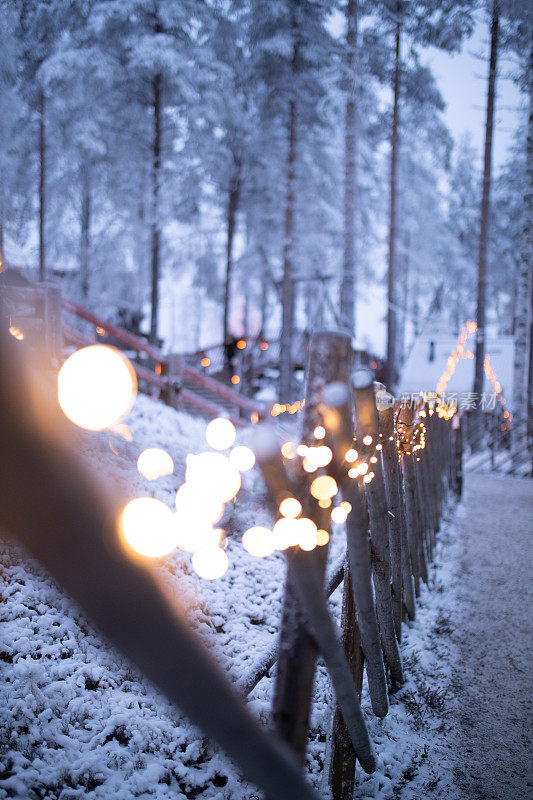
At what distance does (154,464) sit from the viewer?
5.89 meters

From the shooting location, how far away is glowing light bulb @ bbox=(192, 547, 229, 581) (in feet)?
14.4

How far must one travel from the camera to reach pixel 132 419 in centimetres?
727

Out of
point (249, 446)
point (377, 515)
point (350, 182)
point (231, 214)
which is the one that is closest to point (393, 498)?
point (377, 515)

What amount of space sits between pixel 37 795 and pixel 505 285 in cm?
3487

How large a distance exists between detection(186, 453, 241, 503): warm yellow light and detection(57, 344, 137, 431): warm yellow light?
1.36 metres

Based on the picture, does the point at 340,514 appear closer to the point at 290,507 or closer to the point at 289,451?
the point at 289,451

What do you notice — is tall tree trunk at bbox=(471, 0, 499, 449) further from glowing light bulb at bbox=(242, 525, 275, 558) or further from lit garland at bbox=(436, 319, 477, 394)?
glowing light bulb at bbox=(242, 525, 275, 558)

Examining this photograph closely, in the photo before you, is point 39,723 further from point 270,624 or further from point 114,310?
point 114,310

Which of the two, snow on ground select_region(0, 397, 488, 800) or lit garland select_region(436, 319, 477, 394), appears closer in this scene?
snow on ground select_region(0, 397, 488, 800)

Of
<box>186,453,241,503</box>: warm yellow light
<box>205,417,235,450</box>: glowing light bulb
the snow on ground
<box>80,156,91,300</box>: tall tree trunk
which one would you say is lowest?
the snow on ground

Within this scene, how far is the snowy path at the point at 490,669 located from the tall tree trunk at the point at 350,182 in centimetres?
803

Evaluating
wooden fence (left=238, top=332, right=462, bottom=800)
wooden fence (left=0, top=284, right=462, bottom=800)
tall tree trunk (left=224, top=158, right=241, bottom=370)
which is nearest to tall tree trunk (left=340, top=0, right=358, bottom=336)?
tall tree trunk (left=224, top=158, right=241, bottom=370)

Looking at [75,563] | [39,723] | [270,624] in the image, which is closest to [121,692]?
[39,723]

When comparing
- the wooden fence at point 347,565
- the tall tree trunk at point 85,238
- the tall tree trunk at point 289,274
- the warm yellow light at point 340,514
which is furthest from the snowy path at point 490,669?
the tall tree trunk at point 85,238
